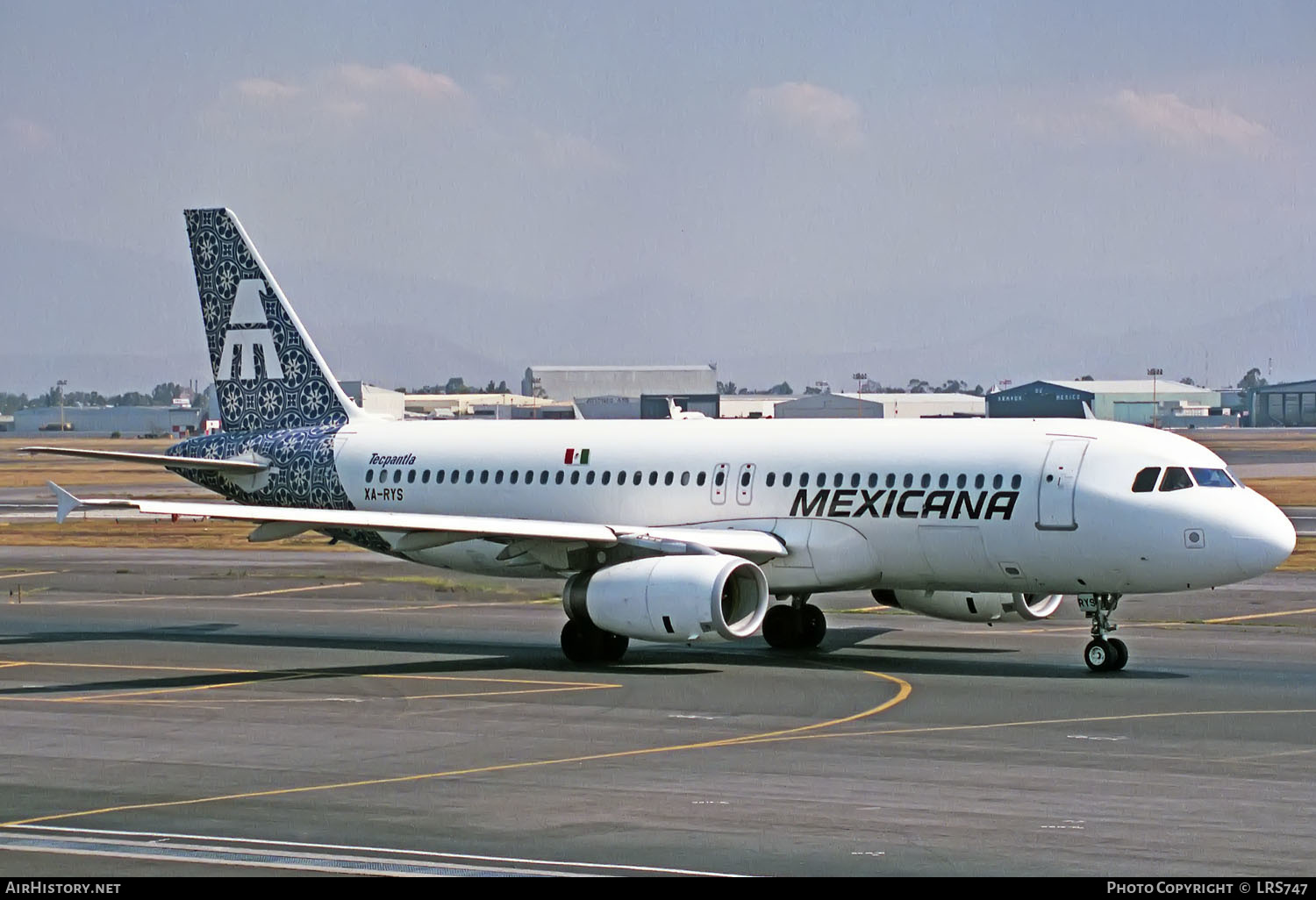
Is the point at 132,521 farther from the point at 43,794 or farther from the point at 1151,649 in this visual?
the point at 43,794

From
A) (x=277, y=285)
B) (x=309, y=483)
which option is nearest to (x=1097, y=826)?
(x=309, y=483)

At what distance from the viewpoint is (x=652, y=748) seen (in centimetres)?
2402

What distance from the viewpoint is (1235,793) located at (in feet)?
66.8

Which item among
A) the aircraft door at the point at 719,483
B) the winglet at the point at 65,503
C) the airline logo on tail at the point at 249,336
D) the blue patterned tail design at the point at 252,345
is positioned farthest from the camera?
the airline logo on tail at the point at 249,336

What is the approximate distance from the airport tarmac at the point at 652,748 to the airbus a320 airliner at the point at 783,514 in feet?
4.19

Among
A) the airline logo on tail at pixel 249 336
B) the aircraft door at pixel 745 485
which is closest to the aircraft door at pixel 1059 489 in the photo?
the aircraft door at pixel 745 485

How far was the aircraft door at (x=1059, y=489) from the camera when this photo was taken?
3152 cm

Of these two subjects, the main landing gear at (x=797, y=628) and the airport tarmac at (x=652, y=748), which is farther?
the main landing gear at (x=797, y=628)

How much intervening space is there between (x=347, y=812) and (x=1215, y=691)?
50.2 ft

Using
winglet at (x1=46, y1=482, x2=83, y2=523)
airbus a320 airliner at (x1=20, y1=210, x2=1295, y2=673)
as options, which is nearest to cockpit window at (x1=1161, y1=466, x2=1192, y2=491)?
airbus a320 airliner at (x1=20, y1=210, x2=1295, y2=673)

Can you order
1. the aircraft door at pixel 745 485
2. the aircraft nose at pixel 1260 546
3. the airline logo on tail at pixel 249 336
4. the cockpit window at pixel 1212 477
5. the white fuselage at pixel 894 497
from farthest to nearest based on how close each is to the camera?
1. the airline logo on tail at pixel 249 336
2. the aircraft door at pixel 745 485
3. the cockpit window at pixel 1212 477
4. the white fuselage at pixel 894 497
5. the aircraft nose at pixel 1260 546

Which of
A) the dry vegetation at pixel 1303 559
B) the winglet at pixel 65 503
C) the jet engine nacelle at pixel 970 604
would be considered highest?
the winglet at pixel 65 503

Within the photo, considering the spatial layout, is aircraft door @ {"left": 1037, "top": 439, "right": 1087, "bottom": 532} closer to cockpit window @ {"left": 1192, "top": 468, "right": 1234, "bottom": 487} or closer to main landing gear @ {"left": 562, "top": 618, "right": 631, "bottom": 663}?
cockpit window @ {"left": 1192, "top": 468, "right": 1234, "bottom": 487}

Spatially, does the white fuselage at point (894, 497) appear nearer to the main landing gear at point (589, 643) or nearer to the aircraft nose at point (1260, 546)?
the aircraft nose at point (1260, 546)
